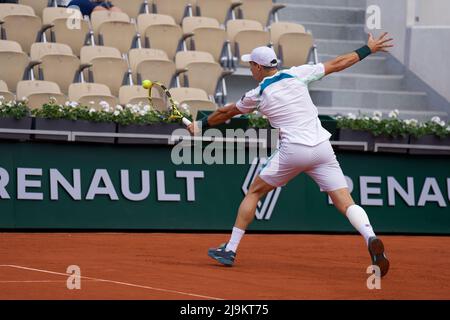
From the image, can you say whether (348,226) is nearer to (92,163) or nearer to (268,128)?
(268,128)

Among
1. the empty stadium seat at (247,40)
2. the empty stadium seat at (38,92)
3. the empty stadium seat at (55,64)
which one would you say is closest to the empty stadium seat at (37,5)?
the empty stadium seat at (55,64)

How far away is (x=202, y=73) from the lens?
17125 mm

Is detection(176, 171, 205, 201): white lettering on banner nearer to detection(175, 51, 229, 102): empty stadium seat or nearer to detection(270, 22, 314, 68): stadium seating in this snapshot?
detection(175, 51, 229, 102): empty stadium seat

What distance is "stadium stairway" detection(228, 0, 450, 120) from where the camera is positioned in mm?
18703

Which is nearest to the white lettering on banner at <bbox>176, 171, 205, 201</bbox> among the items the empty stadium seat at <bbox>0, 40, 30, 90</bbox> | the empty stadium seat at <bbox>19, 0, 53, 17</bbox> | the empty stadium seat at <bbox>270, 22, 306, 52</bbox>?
the empty stadium seat at <bbox>0, 40, 30, 90</bbox>

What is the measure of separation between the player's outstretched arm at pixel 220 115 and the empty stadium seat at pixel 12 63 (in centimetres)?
591

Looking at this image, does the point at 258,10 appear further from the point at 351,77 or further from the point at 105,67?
the point at 105,67

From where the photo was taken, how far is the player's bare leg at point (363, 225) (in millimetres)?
9688

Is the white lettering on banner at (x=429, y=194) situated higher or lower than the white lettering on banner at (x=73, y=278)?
lower

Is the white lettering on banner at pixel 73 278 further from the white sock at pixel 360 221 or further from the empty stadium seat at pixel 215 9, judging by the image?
the empty stadium seat at pixel 215 9

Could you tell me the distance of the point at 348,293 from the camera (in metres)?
8.95

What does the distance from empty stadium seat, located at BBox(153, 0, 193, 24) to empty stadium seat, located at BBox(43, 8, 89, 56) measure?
185 cm

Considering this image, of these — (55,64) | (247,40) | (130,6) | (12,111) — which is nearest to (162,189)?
(12,111)
